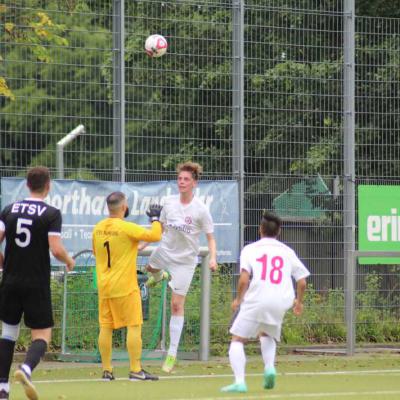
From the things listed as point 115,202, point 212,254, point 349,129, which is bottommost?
point 212,254

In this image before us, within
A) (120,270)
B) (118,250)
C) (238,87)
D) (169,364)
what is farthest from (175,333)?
(238,87)

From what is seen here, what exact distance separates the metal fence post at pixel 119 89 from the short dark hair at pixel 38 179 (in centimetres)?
543

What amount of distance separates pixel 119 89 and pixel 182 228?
3.06 metres

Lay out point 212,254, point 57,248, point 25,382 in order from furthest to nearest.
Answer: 1. point 212,254
2. point 57,248
3. point 25,382

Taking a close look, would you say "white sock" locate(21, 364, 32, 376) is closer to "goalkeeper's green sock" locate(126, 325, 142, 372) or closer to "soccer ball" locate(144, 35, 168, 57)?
"goalkeeper's green sock" locate(126, 325, 142, 372)

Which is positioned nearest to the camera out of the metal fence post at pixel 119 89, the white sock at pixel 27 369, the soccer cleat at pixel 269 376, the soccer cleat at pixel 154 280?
the white sock at pixel 27 369

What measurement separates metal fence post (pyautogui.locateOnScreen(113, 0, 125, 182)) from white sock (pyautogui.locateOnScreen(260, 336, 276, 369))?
500 cm

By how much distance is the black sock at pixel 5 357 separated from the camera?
385 inches

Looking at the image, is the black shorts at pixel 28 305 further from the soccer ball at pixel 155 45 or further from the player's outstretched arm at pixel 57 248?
the soccer ball at pixel 155 45

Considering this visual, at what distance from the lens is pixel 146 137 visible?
51.2ft

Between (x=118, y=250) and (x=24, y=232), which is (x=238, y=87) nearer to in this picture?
(x=118, y=250)

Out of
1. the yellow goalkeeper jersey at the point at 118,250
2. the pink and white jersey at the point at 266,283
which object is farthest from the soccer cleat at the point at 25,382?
the yellow goalkeeper jersey at the point at 118,250

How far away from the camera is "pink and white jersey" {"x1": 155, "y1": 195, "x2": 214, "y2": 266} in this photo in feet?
42.6

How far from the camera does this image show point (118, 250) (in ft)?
37.7
